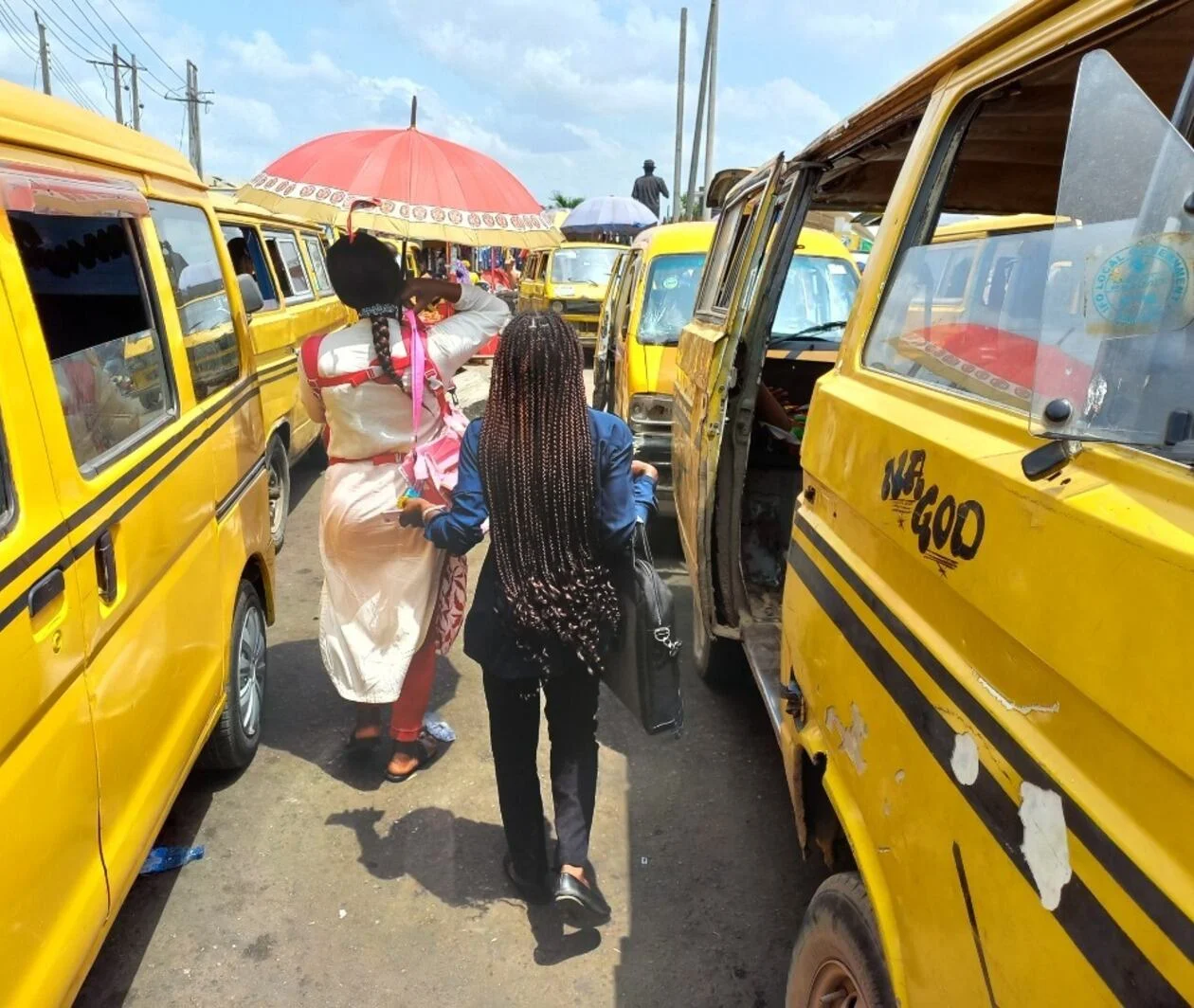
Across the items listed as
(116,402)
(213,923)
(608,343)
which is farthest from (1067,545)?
(608,343)

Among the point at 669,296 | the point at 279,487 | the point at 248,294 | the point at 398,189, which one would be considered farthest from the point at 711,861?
the point at 669,296

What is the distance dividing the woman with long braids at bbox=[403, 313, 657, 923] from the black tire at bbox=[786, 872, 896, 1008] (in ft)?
2.66

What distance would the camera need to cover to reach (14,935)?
1587 millimetres

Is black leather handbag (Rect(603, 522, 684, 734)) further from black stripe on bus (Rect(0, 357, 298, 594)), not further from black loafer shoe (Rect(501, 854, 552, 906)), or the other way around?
black stripe on bus (Rect(0, 357, 298, 594))

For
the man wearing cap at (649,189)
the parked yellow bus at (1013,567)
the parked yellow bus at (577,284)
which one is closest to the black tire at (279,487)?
the parked yellow bus at (1013,567)

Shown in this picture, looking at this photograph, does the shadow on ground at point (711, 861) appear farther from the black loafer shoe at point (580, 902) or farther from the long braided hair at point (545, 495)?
the long braided hair at point (545, 495)

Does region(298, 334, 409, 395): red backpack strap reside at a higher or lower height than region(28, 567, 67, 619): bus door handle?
higher

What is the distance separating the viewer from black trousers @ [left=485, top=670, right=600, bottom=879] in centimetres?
259

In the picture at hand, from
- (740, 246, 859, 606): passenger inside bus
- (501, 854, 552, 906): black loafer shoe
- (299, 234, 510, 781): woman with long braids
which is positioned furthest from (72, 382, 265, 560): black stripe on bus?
(740, 246, 859, 606): passenger inside bus

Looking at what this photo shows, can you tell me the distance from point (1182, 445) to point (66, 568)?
1878 millimetres

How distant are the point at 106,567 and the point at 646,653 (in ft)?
4.27

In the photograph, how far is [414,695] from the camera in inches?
135

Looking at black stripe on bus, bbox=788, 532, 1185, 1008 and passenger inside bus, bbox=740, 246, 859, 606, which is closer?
black stripe on bus, bbox=788, 532, 1185, 1008

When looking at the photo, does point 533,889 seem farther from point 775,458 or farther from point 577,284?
point 577,284
